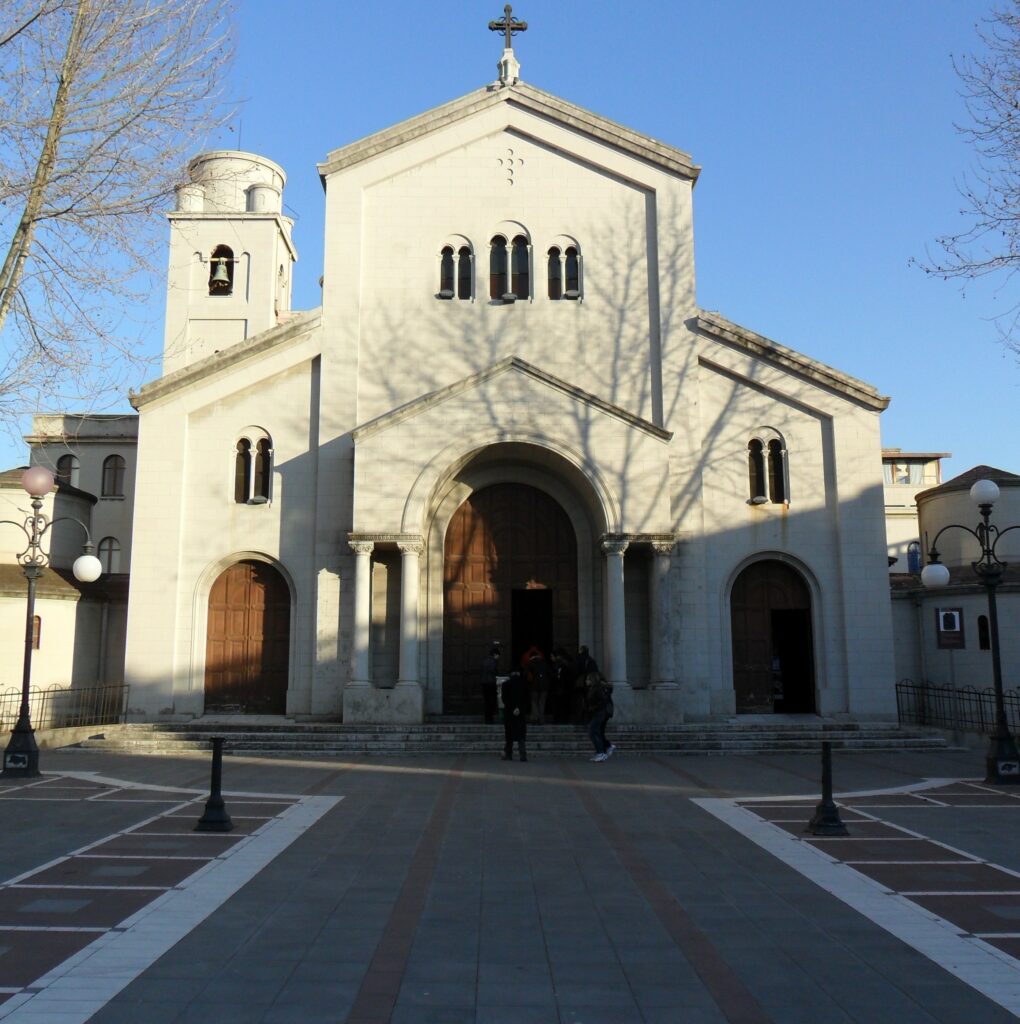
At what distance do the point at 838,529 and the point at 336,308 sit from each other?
13344 millimetres

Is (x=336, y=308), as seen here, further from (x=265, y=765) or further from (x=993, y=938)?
(x=993, y=938)

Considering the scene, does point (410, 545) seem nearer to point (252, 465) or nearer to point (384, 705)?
point (384, 705)

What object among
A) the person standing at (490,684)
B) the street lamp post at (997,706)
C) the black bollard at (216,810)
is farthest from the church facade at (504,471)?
the black bollard at (216,810)

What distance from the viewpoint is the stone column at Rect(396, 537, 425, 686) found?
21625 millimetres

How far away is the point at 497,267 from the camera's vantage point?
81.8ft

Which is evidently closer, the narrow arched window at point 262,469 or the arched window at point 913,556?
the narrow arched window at point 262,469

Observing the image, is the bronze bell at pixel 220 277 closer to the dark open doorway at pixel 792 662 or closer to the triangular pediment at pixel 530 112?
the triangular pediment at pixel 530 112

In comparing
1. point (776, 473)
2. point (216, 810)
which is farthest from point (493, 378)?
point (216, 810)

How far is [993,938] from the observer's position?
24.2ft

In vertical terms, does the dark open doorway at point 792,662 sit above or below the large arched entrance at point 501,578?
below

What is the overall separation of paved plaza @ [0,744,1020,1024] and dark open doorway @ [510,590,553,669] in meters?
9.72

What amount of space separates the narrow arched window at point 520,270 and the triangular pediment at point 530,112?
10.9ft

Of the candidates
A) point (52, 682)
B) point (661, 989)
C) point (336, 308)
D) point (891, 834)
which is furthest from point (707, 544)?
point (661, 989)

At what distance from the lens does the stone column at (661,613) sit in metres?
22.1
